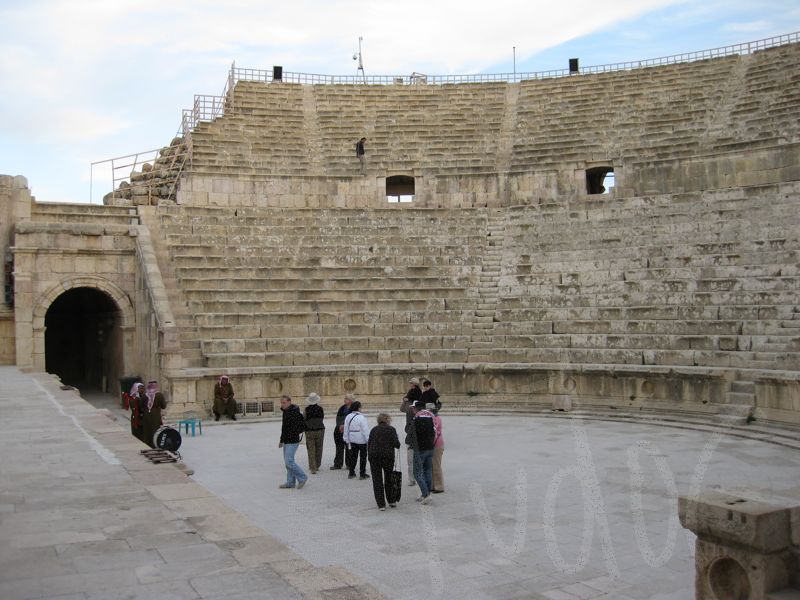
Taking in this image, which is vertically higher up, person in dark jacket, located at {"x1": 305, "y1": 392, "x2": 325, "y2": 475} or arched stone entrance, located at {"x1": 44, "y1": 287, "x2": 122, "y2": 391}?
arched stone entrance, located at {"x1": 44, "y1": 287, "x2": 122, "y2": 391}

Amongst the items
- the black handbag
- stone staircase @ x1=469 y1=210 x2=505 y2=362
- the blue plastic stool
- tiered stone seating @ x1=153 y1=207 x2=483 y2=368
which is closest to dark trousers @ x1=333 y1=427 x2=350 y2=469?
the black handbag

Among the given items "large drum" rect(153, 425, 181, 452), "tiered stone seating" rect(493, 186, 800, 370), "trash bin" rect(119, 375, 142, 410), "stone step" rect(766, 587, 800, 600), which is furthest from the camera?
"trash bin" rect(119, 375, 142, 410)

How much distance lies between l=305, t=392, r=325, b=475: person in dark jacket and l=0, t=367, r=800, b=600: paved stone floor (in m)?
0.23

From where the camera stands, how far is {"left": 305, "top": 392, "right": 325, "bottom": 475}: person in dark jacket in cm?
1043

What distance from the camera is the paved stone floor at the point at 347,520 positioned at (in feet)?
18.2

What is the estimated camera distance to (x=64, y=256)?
19375mm

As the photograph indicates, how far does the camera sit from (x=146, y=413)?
11.8m

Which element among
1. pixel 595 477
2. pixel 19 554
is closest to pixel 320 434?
pixel 595 477

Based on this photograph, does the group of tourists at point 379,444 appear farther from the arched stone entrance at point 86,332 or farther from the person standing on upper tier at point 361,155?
the person standing on upper tier at point 361,155

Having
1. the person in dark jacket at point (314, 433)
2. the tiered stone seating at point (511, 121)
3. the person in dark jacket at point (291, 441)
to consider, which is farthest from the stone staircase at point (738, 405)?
the tiered stone seating at point (511, 121)

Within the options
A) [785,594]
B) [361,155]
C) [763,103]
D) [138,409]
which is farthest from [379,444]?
[763,103]

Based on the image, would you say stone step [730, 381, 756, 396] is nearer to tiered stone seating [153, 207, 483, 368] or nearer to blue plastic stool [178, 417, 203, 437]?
tiered stone seating [153, 207, 483, 368]

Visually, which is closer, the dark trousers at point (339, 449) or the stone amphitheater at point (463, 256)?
the dark trousers at point (339, 449)

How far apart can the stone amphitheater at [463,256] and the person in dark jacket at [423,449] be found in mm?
6025
